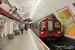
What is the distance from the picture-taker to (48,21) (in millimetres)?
9578

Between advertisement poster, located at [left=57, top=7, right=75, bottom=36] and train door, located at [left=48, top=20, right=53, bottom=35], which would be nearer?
advertisement poster, located at [left=57, top=7, right=75, bottom=36]

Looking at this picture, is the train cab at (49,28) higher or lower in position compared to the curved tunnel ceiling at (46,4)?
lower

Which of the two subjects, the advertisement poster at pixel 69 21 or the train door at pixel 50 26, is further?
the train door at pixel 50 26

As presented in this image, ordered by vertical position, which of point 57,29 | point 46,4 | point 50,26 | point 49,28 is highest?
point 46,4

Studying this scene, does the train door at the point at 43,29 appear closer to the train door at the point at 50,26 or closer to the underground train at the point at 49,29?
the underground train at the point at 49,29

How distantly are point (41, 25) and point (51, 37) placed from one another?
5.68 feet

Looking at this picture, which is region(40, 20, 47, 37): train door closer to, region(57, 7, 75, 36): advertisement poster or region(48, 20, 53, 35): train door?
region(48, 20, 53, 35): train door

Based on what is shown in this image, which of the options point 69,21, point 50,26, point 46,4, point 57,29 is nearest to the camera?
point 57,29

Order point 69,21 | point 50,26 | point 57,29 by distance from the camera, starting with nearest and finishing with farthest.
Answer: point 57,29, point 50,26, point 69,21

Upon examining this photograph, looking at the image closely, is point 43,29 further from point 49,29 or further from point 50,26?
point 50,26

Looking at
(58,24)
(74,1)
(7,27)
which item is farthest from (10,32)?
(74,1)

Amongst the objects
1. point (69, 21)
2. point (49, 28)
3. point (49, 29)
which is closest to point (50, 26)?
point (49, 28)

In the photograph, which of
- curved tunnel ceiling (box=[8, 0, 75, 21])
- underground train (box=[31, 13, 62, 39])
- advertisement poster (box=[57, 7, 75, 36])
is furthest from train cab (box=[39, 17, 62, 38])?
curved tunnel ceiling (box=[8, 0, 75, 21])

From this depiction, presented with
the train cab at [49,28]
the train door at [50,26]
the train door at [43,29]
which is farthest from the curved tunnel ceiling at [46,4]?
the train door at [43,29]
